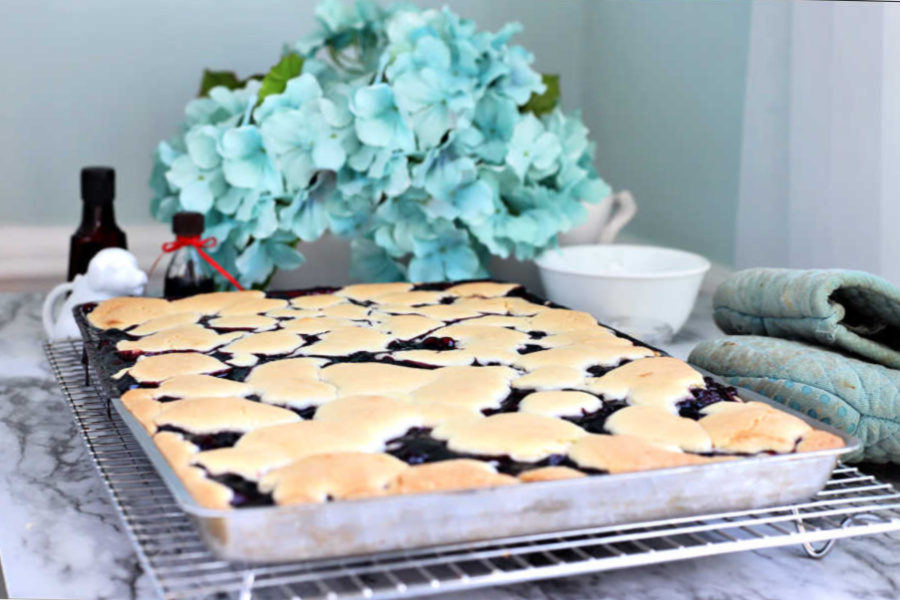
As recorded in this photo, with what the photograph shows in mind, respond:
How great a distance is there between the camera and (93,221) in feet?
4.50

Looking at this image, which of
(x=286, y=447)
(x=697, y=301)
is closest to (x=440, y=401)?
(x=286, y=447)

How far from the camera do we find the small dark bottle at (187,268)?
1.20 metres

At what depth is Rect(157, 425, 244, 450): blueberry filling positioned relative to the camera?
0.68 metres

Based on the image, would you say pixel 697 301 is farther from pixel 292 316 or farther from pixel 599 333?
pixel 292 316

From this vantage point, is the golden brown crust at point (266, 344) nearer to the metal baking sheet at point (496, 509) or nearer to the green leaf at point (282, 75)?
the metal baking sheet at point (496, 509)

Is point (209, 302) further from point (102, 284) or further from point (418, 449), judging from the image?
point (418, 449)

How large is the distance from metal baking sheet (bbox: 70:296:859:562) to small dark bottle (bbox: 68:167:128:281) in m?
0.75

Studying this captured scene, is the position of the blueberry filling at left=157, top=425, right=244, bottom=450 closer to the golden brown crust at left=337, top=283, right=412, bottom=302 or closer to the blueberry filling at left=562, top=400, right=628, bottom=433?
the blueberry filling at left=562, top=400, right=628, bottom=433

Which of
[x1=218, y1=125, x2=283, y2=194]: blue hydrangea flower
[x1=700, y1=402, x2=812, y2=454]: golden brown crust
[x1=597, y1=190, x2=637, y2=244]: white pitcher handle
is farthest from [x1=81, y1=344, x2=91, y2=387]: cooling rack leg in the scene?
[x1=597, y1=190, x2=637, y2=244]: white pitcher handle

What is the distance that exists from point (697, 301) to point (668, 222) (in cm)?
23

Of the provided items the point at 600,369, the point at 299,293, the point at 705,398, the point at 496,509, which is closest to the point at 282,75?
the point at 299,293

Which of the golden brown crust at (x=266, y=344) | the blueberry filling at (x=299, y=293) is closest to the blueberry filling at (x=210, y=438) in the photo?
the golden brown crust at (x=266, y=344)

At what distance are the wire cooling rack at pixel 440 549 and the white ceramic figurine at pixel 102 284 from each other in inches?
A: 13.6

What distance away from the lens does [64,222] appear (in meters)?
1.83
